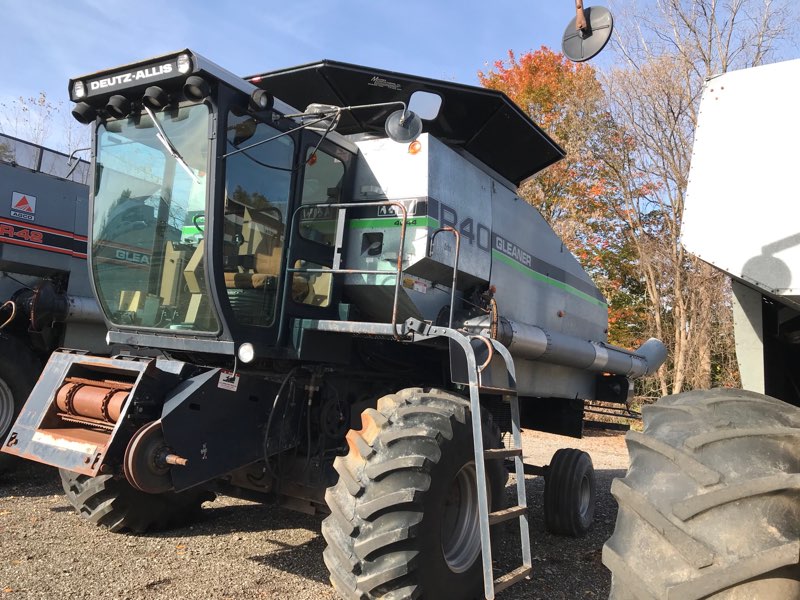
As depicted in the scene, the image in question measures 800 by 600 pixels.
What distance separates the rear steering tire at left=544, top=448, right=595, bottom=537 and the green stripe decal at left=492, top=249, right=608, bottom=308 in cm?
164

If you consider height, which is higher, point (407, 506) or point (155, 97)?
point (155, 97)

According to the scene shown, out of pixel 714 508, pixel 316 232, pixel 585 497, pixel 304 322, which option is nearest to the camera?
pixel 714 508

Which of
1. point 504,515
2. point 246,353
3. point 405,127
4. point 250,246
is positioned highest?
point 405,127

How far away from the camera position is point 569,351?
6.05m

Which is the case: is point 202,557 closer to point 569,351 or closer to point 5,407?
point 5,407

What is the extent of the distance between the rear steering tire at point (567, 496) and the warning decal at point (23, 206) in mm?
6241

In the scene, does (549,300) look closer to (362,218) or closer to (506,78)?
(362,218)

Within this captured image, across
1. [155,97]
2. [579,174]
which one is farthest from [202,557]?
[579,174]

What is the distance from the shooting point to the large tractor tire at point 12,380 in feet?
22.0

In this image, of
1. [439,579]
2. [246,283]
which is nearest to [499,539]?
[439,579]

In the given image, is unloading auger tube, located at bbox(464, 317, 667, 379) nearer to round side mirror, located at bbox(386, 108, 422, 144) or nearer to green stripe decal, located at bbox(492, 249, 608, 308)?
green stripe decal, located at bbox(492, 249, 608, 308)

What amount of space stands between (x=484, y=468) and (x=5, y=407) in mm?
5497

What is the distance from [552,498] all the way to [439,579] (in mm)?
2716

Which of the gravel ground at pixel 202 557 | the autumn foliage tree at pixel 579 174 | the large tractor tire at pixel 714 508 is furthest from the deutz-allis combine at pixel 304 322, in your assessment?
the autumn foliage tree at pixel 579 174
